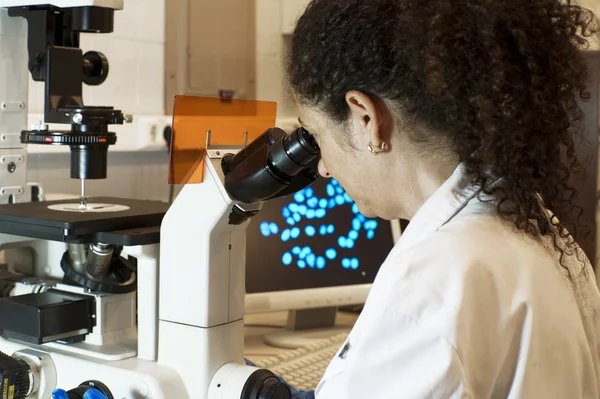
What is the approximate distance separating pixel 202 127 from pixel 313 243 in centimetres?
82

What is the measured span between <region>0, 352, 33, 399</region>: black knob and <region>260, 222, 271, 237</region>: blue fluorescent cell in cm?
74

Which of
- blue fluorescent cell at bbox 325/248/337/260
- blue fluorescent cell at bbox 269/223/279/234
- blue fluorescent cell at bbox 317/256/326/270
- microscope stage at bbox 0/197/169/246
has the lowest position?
blue fluorescent cell at bbox 317/256/326/270

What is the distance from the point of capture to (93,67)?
134 centimetres

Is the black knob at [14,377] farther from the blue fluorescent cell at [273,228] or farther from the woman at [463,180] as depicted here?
the blue fluorescent cell at [273,228]

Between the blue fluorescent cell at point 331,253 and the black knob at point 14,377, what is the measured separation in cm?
87

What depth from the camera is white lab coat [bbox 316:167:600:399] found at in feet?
2.27

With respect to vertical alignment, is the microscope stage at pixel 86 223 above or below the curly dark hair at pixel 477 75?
below

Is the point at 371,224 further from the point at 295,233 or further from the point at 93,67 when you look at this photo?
the point at 93,67

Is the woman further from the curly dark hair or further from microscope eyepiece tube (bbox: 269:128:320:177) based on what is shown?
microscope eyepiece tube (bbox: 269:128:320:177)

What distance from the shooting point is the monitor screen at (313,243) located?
71.3 inches

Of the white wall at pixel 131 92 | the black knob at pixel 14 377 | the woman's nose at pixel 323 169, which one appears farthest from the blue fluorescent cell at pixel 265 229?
the woman's nose at pixel 323 169

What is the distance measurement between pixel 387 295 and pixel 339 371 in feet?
0.30

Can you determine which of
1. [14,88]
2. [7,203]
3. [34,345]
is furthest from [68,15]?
[34,345]

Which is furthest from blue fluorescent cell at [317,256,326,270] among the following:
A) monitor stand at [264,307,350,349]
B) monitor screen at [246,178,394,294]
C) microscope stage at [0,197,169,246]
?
microscope stage at [0,197,169,246]
